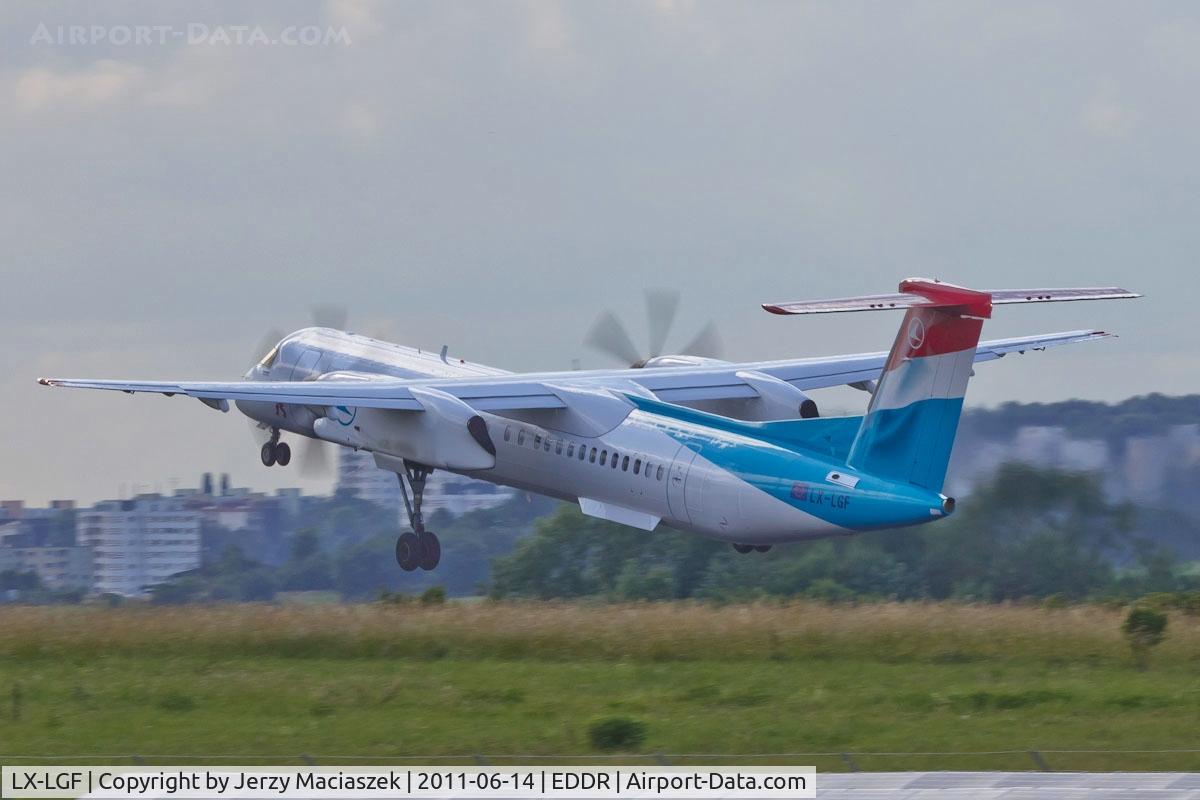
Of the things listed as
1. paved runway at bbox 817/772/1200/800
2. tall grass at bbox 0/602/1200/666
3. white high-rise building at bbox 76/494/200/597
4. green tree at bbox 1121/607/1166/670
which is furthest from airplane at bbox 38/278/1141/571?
white high-rise building at bbox 76/494/200/597

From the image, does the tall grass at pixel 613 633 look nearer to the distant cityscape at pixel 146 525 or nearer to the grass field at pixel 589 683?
the grass field at pixel 589 683

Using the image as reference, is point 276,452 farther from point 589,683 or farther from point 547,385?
point 589,683

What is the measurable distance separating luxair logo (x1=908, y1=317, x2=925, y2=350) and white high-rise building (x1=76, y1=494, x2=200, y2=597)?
103 feet

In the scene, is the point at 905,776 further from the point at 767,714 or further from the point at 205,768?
the point at 205,768

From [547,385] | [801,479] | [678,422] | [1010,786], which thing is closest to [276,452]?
[547,385]

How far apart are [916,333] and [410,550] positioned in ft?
51.5

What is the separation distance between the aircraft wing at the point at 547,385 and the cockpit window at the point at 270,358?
4.96 meters

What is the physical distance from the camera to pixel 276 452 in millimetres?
44500

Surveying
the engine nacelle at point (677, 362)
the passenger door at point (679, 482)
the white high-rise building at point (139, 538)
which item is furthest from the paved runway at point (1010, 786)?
the white high-rise building at point (139, 538)

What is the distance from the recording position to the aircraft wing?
122 feet

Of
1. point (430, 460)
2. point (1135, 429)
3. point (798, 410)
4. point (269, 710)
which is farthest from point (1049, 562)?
point (269, 710)

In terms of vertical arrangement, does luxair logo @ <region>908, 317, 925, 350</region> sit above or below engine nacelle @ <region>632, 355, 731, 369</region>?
below

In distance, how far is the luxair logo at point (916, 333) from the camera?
29000 mm

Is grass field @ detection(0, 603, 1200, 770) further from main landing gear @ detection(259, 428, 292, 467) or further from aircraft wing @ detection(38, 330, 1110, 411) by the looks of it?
main landing gear @ detection(259, 428, 292, 467)
